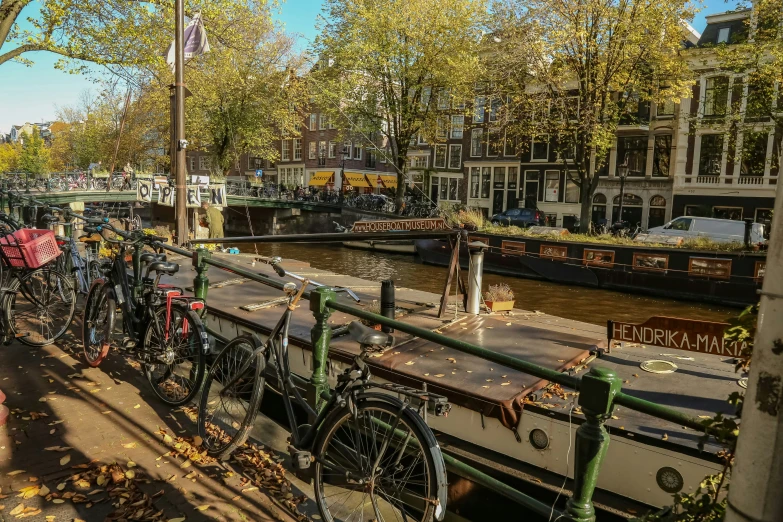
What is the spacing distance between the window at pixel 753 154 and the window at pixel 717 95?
183 cm

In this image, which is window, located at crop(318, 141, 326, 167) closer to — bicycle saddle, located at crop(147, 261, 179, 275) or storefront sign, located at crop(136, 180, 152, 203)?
storefront sign, located at crop(136, 180, 152, 203)

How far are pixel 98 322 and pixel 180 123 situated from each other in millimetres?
5946

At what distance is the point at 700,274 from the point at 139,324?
57.6 feet

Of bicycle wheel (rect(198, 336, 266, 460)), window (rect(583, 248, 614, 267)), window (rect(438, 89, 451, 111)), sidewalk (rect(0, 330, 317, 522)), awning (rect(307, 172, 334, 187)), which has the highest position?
window (rect(438, 89, 451, 111))

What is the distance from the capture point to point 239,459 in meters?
3.85

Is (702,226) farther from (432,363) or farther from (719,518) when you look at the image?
(719,518)

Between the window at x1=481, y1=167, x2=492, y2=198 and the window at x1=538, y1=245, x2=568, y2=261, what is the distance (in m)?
Answer: 19.3

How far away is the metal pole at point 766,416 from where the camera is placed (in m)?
1.29

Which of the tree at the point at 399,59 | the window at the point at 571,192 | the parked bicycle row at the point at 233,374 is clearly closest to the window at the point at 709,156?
the window at the point at 571,192

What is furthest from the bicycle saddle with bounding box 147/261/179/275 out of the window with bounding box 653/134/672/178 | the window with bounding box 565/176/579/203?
the window with bounding box 565/176/579/203

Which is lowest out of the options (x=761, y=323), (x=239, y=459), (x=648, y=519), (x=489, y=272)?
(x=489, y=272)

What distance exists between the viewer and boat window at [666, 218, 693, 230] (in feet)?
75.3

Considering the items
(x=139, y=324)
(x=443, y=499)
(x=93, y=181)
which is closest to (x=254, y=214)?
(x=93, y=181)

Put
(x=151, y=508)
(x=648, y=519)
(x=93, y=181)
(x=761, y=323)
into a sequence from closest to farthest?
(x=761, y=323) < (x=648, y=519) < (x=151, y=508) < (x=93, y=181)
